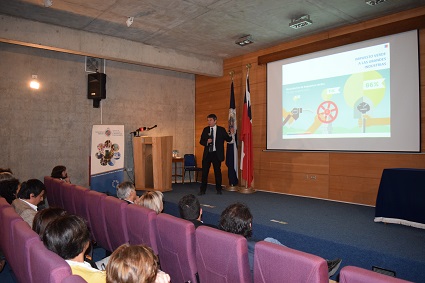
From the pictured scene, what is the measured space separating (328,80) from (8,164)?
253 inches

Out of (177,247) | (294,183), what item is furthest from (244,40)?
(177,247)

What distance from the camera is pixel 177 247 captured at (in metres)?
2.21

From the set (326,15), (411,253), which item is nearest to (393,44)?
(326,15)

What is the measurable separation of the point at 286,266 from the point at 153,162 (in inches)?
232

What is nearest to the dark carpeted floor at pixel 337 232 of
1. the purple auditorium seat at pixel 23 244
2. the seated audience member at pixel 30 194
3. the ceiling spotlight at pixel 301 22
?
the seated audience member at pixel 30 194

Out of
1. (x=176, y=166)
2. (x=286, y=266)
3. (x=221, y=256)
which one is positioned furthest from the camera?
(x=176, y=166)

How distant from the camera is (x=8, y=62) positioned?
20.7 feet

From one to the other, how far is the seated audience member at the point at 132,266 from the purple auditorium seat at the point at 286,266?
1.91 feet

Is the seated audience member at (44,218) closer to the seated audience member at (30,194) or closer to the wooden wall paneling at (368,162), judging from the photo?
the seated audience member at (30,194)

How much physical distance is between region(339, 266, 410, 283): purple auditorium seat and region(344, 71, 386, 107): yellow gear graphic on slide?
493 centimetres

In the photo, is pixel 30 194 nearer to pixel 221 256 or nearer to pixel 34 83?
pixel 221 256

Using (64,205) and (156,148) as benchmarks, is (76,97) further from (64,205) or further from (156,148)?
(64,205)

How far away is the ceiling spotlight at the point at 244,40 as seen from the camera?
665 cm

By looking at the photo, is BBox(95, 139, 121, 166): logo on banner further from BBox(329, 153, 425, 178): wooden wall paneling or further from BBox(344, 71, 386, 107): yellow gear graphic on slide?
BBox(344, 71, 386, 107): yellow gear graphic on slide
